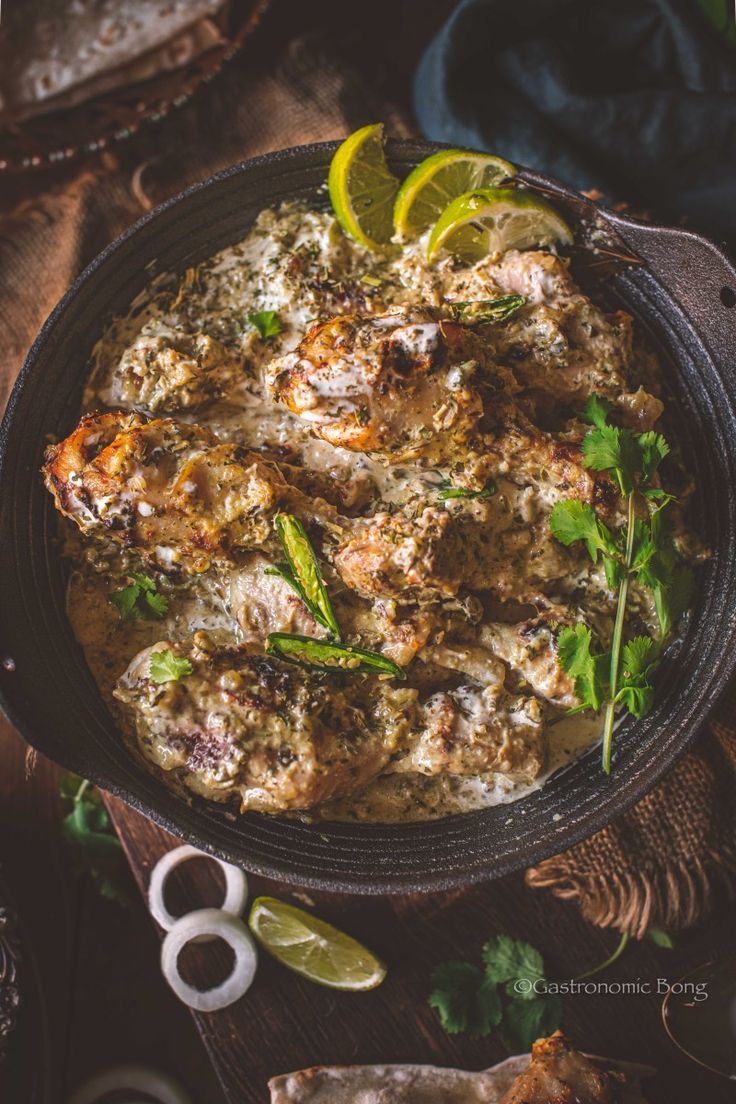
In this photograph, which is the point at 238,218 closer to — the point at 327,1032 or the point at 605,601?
the point at 605,601

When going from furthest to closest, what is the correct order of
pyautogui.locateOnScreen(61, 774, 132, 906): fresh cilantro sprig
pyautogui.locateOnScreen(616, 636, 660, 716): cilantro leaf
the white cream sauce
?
pyautogui.locateOnScreen(61, 774, 132, 906): fresh cilantro sprig → the white cream sauce → pyautogui.locateOnScreen(616, 636, 660, 716): cilantro leaf

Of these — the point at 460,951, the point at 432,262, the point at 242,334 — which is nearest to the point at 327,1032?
the point at 460,951

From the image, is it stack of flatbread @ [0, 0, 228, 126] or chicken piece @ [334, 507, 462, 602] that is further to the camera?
stack of flatbread @ [0, 0, 228, 126]

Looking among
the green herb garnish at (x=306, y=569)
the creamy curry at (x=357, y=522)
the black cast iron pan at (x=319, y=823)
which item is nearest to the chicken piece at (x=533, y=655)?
the creamy curry at (x=357, y=522)

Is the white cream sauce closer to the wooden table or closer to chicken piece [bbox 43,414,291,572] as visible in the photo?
chicken piece [bbox 43,414,291,572]

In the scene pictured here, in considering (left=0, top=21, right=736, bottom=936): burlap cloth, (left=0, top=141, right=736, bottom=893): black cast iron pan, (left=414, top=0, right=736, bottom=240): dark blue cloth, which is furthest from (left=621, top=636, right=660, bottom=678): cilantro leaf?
(left=0, top=21, right=736, bottom=936): burlap cloth

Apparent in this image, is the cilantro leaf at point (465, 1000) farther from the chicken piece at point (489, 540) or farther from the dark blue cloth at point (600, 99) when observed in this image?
the dark blue cloth at point (600, 99)
